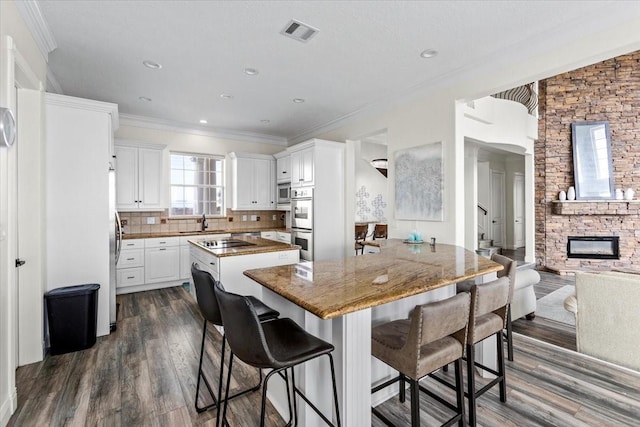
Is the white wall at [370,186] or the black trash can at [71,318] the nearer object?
the black trash can at [71,318]

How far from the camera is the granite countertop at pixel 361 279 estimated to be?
135 centimetres

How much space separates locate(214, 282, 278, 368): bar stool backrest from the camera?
4.09 feet

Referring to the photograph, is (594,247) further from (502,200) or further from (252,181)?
(252,181)

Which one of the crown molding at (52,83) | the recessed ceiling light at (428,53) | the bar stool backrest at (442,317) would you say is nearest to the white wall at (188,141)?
the crown molding at (52,83)

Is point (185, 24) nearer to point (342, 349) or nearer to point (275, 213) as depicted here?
point (342, 349)

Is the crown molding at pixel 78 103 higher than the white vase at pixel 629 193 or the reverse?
higher

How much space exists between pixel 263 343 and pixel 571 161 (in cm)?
725

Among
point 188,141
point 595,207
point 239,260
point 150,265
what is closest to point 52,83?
point 188,141

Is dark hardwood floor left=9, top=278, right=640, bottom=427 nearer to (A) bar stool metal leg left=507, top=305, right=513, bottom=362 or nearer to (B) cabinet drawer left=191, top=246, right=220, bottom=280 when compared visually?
(A) bar stool metal leg left=507, top=305, right=513, bottom=362

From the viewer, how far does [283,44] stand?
2.89 meters

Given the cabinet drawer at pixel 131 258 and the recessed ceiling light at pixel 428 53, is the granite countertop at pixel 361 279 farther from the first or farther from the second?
the cabinet drawer at pixel 131 258

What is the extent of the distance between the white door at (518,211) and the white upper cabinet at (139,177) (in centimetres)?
913

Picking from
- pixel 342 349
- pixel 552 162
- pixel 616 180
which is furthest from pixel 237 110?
pixel 616 180

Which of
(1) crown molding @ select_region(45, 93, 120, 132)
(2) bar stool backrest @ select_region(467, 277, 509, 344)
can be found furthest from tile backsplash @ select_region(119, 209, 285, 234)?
(2) bar stool backrest @ select_region(467, 277, 509, 344)
